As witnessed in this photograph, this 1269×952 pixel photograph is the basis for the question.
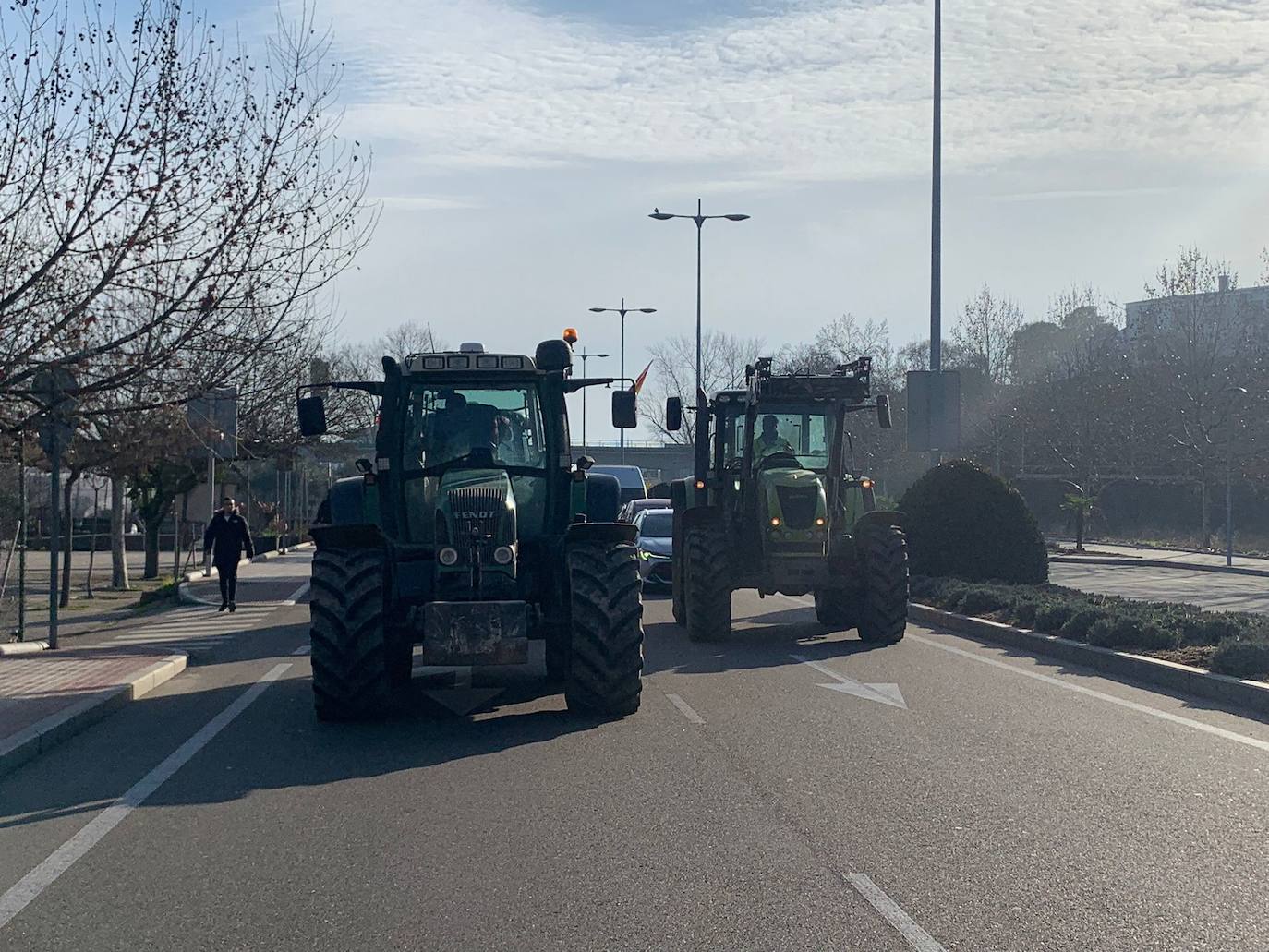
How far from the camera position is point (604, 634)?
1112 cm

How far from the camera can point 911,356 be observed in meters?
69.6

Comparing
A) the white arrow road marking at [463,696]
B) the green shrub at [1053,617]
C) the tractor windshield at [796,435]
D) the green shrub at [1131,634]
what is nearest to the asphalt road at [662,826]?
the white arrow road marking at [463,696]

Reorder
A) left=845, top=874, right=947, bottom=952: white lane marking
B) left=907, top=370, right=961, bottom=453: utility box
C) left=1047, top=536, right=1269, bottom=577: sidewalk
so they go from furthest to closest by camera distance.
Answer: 1. left=1047, top=536, right=1269, bottom=577: sidewalk
2. left=907, top=370, right=961, bottom=453: utility box
3. left=845, top=874, right=947, bottom=952: white lane marking

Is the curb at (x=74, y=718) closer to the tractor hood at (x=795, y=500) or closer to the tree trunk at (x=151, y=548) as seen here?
the tractor hood at (x=795, y=500)

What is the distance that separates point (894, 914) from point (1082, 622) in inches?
417

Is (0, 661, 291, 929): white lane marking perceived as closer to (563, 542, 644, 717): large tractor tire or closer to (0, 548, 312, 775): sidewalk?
(0, 548, 312, 775): sidewalk

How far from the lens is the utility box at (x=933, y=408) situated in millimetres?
24859

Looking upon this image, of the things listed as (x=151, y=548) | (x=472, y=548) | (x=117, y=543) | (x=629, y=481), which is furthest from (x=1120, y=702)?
(x=151, y=548)

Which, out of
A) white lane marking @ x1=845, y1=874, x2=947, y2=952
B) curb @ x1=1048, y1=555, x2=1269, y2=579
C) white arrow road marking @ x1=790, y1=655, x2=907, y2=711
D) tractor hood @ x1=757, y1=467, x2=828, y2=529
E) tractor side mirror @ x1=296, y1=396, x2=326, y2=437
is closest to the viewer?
white lane marking @ x1=845, y1=874, x2=947, y2=952

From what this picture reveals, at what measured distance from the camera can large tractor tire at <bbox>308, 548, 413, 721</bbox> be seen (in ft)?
36.3

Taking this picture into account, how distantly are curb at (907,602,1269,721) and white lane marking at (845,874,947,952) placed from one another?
6175mm

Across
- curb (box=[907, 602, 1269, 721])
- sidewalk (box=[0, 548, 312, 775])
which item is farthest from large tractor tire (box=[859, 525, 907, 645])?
sidewalk (box=[0, 548, 312, 775])

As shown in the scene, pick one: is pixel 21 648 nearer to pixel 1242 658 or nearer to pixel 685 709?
pixel 685 709

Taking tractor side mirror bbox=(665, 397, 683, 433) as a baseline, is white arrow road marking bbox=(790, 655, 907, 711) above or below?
below
